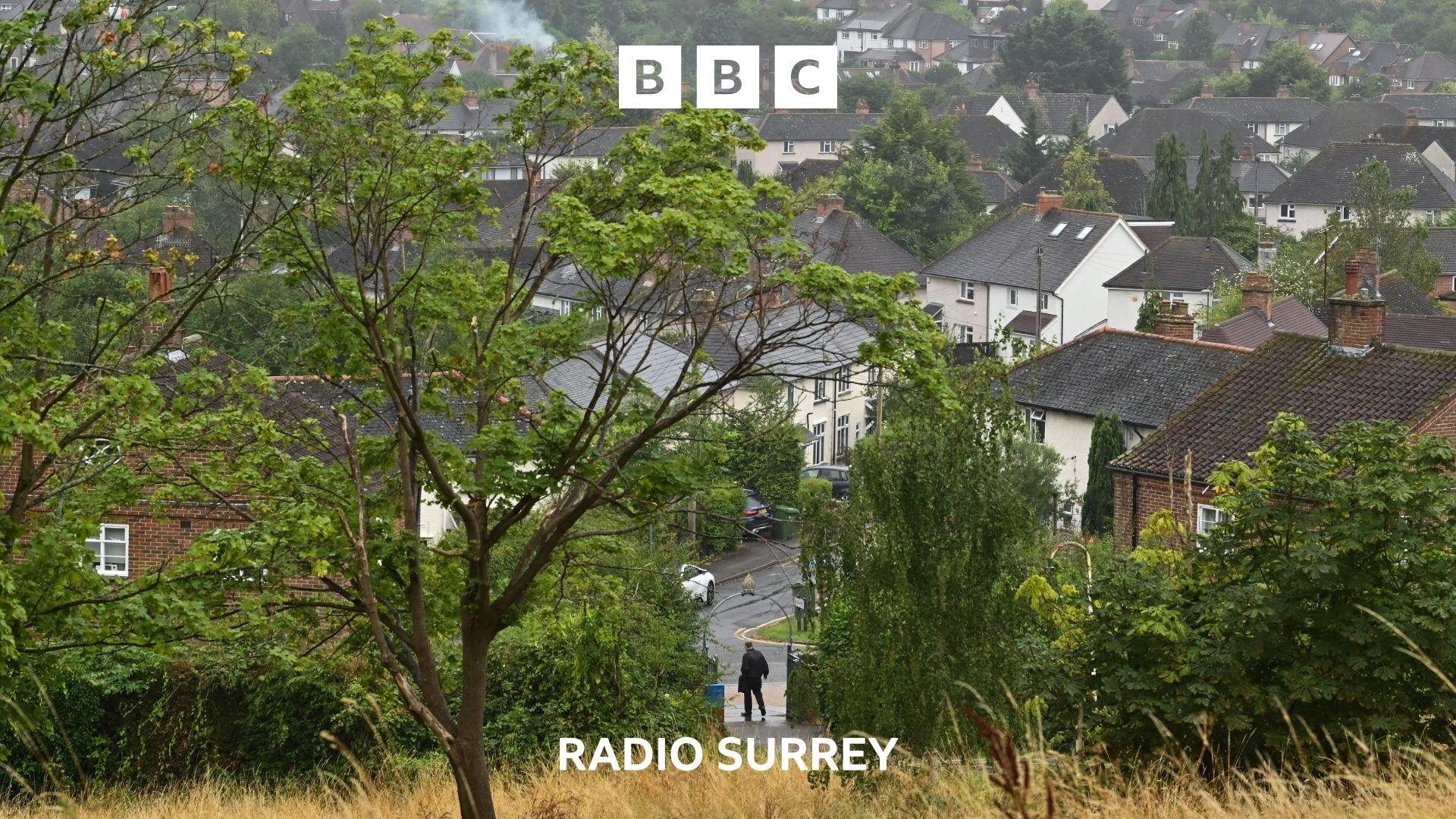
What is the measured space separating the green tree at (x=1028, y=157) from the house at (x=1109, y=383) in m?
60.3

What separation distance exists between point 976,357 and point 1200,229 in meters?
59.3

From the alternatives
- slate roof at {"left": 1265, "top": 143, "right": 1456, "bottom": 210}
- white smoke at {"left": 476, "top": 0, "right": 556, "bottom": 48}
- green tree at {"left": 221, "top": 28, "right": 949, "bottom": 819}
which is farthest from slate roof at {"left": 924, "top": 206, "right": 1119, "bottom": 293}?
white smoke at {"left": 476, "top": 0, "right": 556, "bottom": 48}

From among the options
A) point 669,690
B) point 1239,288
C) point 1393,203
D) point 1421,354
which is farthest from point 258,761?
point 1393,203

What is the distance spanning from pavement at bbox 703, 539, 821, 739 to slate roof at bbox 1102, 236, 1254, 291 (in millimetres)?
18415

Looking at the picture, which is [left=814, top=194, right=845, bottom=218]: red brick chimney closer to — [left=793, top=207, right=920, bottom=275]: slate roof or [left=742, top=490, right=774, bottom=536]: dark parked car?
[left=793, top=207, right=920, bottom=275]: slate roof

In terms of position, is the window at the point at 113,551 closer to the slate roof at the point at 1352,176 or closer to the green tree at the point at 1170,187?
the green tree at the point at 1170,187

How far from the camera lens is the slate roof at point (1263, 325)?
1490 inches

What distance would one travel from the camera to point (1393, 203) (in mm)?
57812

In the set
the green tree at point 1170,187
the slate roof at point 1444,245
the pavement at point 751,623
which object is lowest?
the pavement at point 751,623

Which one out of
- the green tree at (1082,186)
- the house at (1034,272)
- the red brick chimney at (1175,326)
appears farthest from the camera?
the green tree at (1082,186)

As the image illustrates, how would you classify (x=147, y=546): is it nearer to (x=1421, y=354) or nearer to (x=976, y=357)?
(x=976, y=357)

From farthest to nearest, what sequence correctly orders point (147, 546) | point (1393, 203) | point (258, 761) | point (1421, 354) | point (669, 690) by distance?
point (1393, 203) → point (1421, 354) → point (147, 546) → point (669, 690) → point (258, 761)

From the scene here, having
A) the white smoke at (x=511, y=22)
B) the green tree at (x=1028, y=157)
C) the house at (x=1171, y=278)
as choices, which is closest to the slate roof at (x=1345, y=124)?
the green tree at (x=1028, y=157)

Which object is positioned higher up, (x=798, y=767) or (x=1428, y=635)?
(x=1428, y=635)
